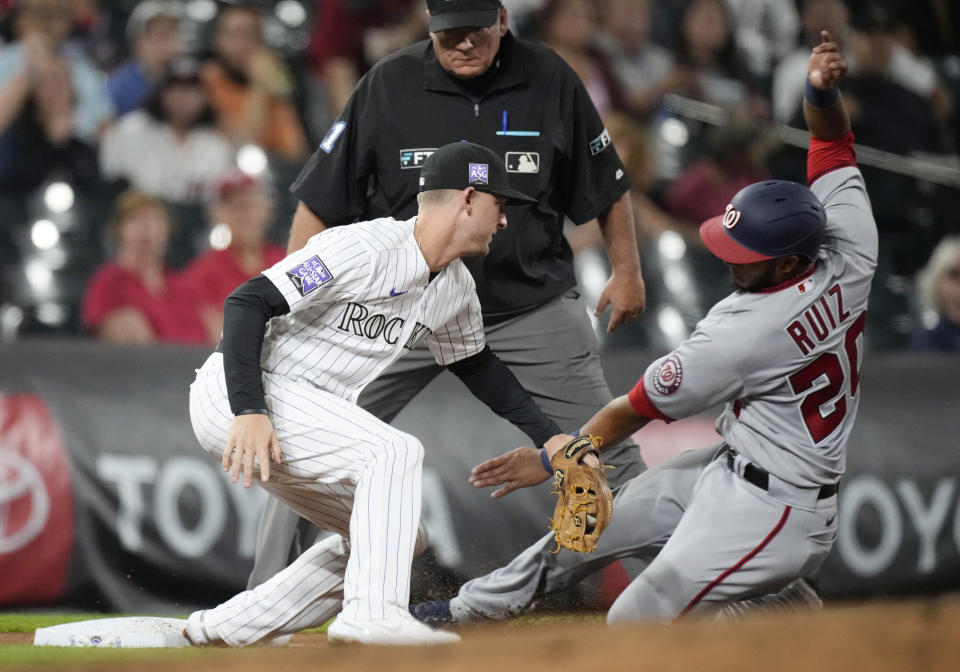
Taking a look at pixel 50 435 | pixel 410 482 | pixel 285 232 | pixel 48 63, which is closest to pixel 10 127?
pixel 48 63

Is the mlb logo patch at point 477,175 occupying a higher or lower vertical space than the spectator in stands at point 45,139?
lower

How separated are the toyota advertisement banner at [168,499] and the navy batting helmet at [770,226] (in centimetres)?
183

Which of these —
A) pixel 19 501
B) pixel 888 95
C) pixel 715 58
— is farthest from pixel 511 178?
pixel 888 95

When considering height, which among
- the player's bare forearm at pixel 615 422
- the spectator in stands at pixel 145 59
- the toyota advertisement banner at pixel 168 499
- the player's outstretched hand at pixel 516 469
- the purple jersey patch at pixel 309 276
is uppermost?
the spectator in stands at pixel 145 59

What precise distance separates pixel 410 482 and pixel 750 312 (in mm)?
1010

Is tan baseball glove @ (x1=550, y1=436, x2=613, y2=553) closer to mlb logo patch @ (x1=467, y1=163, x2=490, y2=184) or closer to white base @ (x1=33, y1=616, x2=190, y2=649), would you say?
mlb logo patch @ (x1=467, y1=163, x2=490, y2=184)

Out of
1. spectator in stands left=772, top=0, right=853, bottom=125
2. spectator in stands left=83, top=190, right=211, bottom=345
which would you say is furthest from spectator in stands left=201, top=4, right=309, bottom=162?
spectator in stands left=772, top=0, right=853, bottom=125

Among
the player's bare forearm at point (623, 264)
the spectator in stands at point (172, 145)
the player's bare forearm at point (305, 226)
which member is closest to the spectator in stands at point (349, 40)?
the spectator in stands at point (172, 145)

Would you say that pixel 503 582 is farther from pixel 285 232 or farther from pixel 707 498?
pixel 285 232

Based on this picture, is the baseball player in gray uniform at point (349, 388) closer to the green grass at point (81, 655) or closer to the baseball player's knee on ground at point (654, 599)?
the green grass at point (81, 655)

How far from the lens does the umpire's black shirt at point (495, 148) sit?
351cm

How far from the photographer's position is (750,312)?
3006 mm

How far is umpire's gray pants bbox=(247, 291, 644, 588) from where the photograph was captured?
3553 mm

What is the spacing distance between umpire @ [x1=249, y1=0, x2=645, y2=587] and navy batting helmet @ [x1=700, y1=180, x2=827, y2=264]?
0.68 meters
